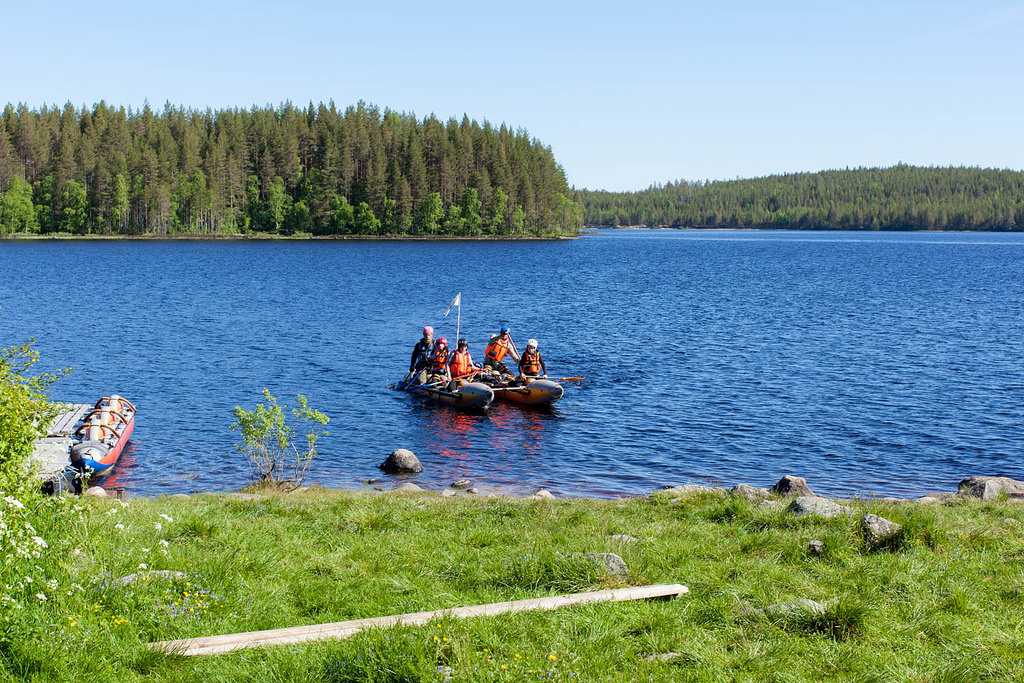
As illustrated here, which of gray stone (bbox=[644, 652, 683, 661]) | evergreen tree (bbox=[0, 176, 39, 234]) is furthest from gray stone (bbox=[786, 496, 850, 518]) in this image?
evergreen tree (bbox=[0, 176, 39, 234])

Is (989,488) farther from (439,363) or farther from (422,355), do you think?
(422,355)

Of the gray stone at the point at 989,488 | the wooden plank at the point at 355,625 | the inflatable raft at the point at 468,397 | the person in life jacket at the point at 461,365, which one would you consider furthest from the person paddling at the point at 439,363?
the wooden plank at the point at 355,625

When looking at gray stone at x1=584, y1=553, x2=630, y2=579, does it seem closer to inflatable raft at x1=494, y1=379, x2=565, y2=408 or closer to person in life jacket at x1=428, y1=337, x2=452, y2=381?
inflatable raft at x1=494, y1=379, x2=565, y2=408

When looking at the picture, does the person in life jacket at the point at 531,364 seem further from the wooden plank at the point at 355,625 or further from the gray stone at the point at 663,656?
the gray stone at the point at 663,656

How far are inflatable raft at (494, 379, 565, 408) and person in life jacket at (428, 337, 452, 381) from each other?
6.90 feet

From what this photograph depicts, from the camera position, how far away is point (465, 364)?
105 feet

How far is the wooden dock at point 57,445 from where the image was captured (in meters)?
17.5

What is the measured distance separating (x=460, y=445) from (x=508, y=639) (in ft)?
58.1

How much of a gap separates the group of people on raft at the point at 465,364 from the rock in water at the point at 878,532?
1975 centimetres

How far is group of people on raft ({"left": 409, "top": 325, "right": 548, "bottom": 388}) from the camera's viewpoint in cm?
3147

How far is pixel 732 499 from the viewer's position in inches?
546

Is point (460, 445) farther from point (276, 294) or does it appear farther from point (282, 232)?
point (282, 232)

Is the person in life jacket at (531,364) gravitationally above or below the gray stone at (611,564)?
below

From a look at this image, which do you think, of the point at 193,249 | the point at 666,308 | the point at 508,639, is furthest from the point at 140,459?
the point at 193,249
